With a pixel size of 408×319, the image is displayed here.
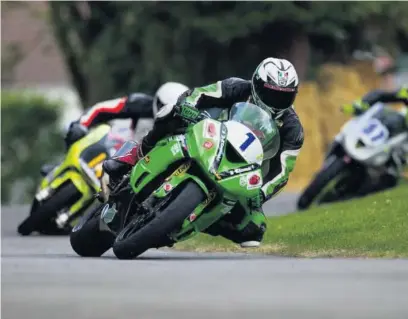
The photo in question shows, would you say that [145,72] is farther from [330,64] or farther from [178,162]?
[178,162]

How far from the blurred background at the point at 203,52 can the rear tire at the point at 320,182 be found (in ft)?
27.1

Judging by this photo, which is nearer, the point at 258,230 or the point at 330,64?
the point at 258,230

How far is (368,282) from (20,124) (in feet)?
63.4

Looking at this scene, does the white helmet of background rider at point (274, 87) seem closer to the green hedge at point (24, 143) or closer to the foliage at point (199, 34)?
the foliage at point (199, 34)

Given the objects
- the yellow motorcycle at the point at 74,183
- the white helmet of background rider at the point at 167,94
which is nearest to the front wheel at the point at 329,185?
the yellow motorcycle at the point at 74,183

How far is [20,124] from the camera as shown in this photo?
28328mm

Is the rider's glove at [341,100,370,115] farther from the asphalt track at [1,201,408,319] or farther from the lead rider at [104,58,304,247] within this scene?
the lead rider at [104,58,304,247]

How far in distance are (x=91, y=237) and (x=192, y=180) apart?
55.0 inches

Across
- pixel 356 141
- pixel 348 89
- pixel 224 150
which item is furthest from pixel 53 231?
pixel 348 89

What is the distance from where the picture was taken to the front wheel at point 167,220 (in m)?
10.7

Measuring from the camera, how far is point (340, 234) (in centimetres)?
1283

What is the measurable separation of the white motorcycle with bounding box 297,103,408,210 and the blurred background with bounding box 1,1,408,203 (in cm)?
756

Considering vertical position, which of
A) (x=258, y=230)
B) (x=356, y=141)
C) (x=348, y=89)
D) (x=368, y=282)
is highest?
(x=368, y=282)

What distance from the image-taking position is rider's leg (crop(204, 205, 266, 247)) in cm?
1154
